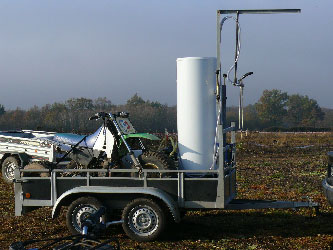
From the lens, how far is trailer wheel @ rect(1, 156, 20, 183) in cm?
1625

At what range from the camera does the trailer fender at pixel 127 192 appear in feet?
26.2

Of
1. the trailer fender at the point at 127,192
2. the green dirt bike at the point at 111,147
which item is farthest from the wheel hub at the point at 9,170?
the trailer fender at the point at 127,192

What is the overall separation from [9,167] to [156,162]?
9337mm

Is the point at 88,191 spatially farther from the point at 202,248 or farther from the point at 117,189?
the point at 202,248

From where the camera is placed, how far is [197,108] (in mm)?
8492

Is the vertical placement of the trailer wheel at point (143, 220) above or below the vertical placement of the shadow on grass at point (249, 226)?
above

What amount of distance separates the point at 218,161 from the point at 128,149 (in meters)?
1.51

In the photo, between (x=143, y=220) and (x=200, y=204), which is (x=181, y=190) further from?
(x=143, y=220)

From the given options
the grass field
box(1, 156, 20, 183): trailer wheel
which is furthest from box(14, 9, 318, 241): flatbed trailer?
box(1, 156, 20, 183): trailer wheel

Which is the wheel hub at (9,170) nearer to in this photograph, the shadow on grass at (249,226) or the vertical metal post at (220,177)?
the shadow on grass at (249,226)

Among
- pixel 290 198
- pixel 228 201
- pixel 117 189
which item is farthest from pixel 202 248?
pixel 290 198

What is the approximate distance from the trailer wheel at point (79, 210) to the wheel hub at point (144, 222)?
518 mm

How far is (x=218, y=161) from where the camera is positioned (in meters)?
8.50

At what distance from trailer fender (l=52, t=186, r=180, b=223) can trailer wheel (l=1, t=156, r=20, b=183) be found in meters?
8.35
